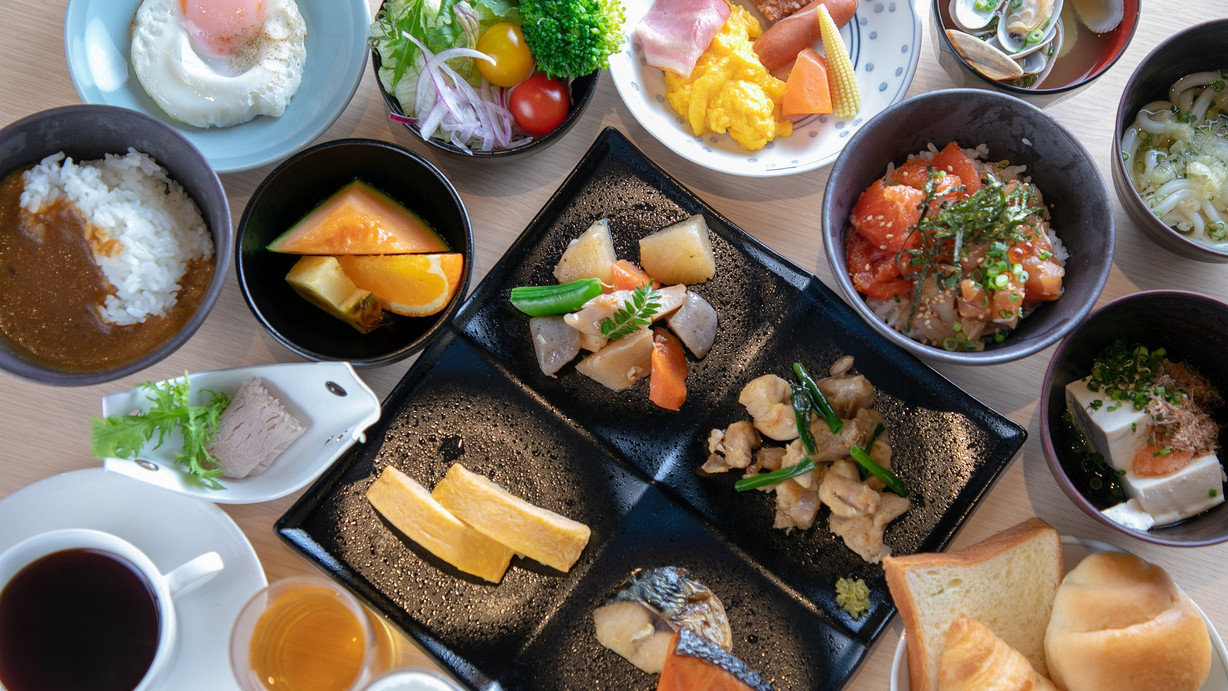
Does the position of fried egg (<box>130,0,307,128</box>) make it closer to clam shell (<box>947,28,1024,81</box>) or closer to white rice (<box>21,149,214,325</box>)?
white rice (<box>21,149,214,325</box>)

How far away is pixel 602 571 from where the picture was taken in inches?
80.0

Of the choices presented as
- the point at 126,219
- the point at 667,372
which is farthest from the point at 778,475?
the point at 126,219

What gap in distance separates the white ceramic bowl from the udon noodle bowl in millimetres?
1828

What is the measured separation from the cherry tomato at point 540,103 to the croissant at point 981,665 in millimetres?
1448

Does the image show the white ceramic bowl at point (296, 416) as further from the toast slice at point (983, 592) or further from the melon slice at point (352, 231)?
the toast slice at point (983, 592)

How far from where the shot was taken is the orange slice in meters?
1.87

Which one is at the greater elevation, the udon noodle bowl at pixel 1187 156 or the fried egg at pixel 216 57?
the fried egg at pixel 216 57

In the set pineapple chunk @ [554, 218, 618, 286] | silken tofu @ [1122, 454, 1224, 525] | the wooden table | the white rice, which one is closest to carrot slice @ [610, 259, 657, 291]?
pineapple chunk @ [554, 218, 618, 286]

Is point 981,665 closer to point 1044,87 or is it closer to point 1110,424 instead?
point 1110,424

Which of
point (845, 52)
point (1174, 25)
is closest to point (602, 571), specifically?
point (845, 52)

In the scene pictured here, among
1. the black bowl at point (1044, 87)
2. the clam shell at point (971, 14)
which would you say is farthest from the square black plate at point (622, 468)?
the clam shell at point (971, 14)

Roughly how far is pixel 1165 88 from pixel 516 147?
1557mm

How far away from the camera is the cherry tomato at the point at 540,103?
1950mm

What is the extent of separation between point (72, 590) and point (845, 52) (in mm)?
2182
